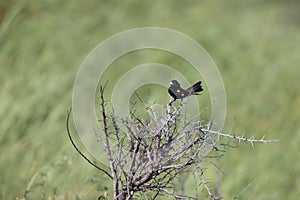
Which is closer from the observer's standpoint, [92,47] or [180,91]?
[180,91]

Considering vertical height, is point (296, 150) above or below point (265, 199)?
above

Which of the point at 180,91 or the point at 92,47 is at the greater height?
the point at 92,47

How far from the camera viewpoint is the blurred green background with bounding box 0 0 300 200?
7.82 ft

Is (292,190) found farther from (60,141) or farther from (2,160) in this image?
(2,160)

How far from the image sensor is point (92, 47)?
4238 millimetres

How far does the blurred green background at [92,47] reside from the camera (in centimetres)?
238

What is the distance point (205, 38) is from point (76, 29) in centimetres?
100

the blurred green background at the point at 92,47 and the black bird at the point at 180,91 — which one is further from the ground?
the blurred green background at the point at 92,47

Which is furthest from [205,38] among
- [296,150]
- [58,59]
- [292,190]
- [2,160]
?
[2,160]

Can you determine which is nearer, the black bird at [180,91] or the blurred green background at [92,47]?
the black bird at [180,91]

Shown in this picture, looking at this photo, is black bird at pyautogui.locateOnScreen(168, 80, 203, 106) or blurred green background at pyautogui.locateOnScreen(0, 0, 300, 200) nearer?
black bird at pyautogui.locateOnScreen(168, 80, 203, 106)

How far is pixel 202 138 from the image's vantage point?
1.28 m

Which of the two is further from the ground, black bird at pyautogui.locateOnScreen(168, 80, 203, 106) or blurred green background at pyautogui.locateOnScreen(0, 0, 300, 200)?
blurred green background at pyautogui.locateOnScreen(0, 0, 300, 200)

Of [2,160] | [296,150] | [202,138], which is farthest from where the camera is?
[296,150]
